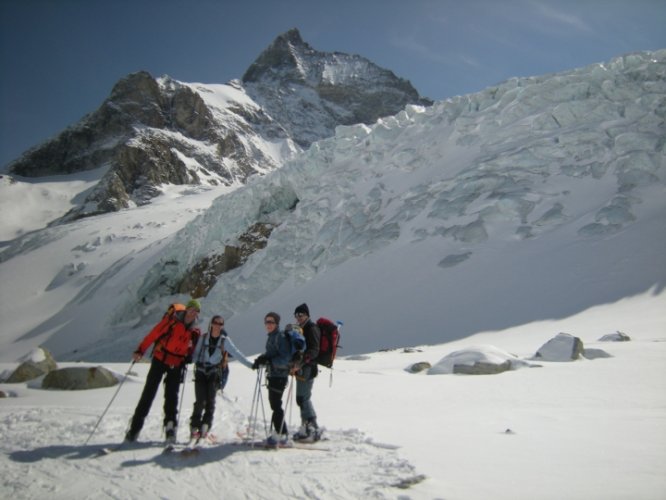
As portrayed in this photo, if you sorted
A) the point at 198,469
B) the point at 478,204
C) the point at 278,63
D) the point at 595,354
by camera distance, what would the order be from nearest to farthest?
the point at 198,469 → the point at 595,354 → the point at 478,204 → the point at 278,63

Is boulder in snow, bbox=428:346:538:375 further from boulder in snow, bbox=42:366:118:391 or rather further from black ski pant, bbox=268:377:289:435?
boulder in snow, bbox=42:366:118:391

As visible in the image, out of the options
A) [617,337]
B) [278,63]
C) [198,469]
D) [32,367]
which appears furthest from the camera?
[278,63]

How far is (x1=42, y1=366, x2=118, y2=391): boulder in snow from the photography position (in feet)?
25.3

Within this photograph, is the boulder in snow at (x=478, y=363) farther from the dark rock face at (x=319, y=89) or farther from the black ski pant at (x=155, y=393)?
the dark rock face at (x=319, y=89)

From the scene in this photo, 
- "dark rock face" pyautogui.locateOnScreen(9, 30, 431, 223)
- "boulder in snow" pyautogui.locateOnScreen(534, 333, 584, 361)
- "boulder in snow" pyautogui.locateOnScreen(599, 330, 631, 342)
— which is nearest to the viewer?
"boulder in snow" pyautogui.locateOnScreen(534, 333, 584, 361)

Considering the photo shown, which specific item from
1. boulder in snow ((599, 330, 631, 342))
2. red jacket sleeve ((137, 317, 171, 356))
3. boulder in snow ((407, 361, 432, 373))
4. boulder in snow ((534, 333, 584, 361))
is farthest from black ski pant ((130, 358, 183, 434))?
boulder in snow ((599, 330, 631, 342))

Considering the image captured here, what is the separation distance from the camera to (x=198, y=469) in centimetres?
387

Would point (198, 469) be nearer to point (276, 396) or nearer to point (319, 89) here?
point (276, 396)

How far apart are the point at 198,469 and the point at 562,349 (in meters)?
7.12

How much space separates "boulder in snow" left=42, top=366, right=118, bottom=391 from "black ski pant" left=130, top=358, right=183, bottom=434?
3472 millimetres

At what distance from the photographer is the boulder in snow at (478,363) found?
817cm

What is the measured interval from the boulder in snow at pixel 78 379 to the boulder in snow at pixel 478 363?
5699mm

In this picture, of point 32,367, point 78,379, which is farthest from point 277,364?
point 32,367

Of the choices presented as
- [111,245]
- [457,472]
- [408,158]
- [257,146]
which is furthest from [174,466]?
[257,146]
